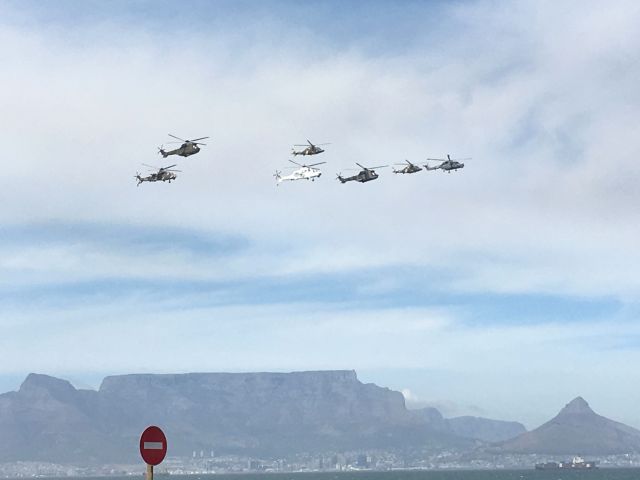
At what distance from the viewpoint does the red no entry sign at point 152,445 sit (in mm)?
29469

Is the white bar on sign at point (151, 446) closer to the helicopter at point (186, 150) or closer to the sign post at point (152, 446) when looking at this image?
the sign post at point (152, 446)

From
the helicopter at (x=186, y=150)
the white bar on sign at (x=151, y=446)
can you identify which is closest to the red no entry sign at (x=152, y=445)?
the white bar on sign at (x=151, y=446)

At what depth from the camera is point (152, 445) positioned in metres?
29.6

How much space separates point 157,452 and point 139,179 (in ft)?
287

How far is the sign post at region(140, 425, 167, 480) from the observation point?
96.6 feet

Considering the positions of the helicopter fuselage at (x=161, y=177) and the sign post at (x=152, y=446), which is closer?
the sign post at (x=152, y=446)

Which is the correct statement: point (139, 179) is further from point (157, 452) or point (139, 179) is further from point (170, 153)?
point (157, 452)

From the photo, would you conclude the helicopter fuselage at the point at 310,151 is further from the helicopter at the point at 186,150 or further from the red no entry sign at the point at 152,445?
the red no entry sign at the point at 152,445

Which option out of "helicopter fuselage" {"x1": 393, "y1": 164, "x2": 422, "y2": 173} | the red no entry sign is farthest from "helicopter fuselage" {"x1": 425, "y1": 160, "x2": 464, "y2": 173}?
the red no entry sign

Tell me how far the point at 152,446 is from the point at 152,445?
0.10 ft

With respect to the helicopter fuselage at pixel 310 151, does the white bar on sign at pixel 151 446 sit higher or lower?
lower

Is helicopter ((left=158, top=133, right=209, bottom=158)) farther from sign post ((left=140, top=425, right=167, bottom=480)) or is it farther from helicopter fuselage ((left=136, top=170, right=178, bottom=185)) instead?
sign post ((left=140, top=425, right=167, bottom=480))

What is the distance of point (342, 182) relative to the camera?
136375mm

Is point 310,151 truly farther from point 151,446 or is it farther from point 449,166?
point 151,446
